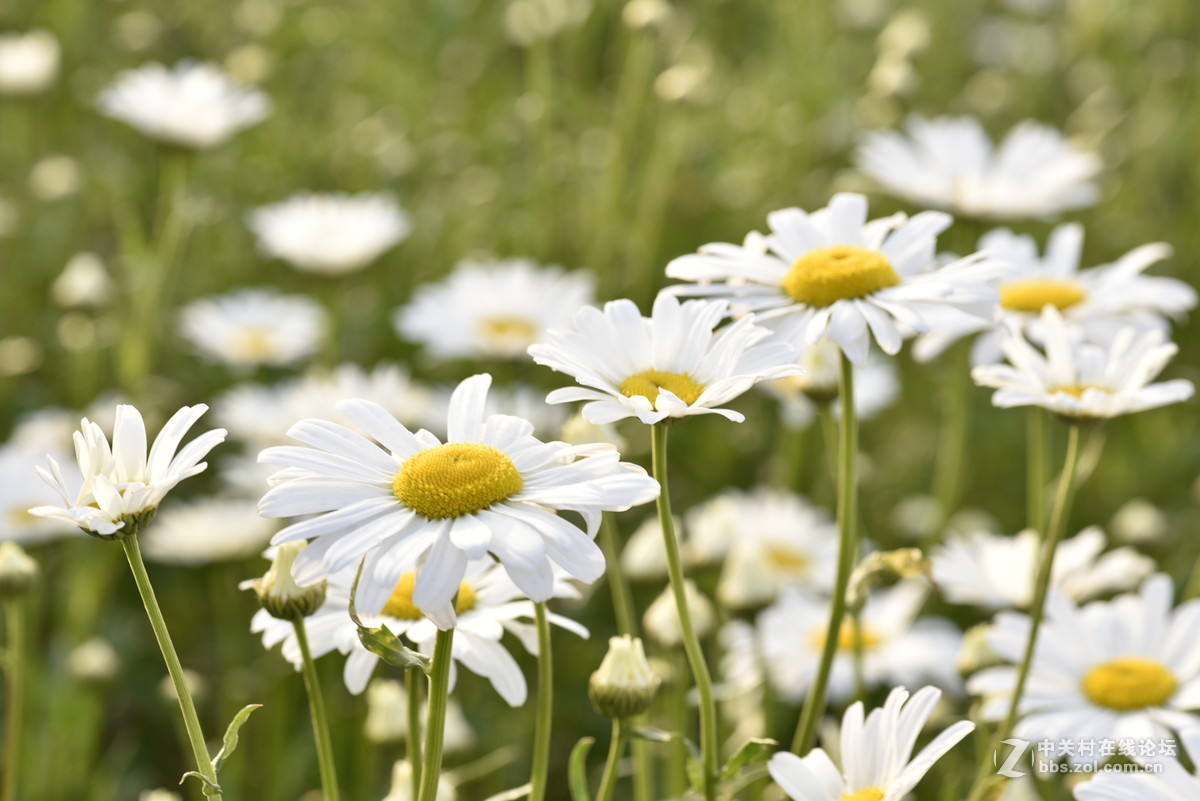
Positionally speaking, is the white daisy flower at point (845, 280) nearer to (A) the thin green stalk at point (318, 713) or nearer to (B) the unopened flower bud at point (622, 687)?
(B) the unopened flower bud at point (622, 687)

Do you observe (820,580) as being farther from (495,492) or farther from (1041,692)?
(495,492)

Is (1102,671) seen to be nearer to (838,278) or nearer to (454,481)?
(838,278)

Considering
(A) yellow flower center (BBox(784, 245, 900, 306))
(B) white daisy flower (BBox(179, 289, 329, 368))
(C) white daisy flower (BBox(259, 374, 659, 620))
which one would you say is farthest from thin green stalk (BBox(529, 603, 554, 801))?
(B) white daisy flower (BBox(179, 289, 329, 368))

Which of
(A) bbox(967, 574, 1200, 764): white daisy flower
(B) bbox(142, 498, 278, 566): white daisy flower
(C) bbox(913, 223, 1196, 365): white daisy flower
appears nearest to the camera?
(A) bbox(967, 574, 1200, 764): white daisy flower

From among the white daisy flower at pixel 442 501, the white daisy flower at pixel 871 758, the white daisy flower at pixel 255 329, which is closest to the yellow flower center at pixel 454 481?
the white daisy flower at pixel 442 501

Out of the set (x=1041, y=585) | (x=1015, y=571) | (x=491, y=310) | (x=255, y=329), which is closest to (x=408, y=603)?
(x=1041, y=585)

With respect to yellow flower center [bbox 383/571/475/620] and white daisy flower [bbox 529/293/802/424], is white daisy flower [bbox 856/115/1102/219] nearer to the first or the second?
white daisy flower [bbox 529/293/802/424]
